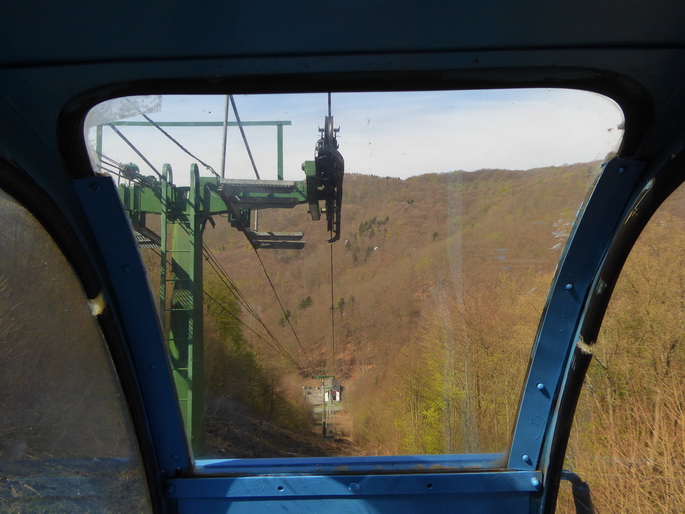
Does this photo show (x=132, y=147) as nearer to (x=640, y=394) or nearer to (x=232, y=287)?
(x=232, y=287)

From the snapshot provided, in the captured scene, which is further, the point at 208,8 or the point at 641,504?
the point at 641,504

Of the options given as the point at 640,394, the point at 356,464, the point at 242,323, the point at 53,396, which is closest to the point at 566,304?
the point at 640,394

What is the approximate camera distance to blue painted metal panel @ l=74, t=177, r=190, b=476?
2314mm

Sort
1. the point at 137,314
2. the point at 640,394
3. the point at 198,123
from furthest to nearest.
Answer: the point at 640,394, the point at 137,314, the point at 198,123

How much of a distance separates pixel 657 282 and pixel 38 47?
2486 millimetres

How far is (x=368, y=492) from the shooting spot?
2.66 meters

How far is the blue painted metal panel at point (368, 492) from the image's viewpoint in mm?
2660

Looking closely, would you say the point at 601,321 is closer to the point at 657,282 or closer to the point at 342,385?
the point at 657,282

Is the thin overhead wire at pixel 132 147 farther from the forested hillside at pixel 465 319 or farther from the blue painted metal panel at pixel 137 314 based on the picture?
the forested hillside at pixel 465 319

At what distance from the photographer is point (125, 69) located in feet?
6.58

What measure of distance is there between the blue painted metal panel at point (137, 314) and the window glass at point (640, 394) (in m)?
1.82

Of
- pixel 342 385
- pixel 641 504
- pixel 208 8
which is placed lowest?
pixel 641 504

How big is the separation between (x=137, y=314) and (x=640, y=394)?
2.24 meters

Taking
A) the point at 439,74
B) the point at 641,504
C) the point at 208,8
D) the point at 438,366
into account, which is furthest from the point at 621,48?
the point at 641,504
